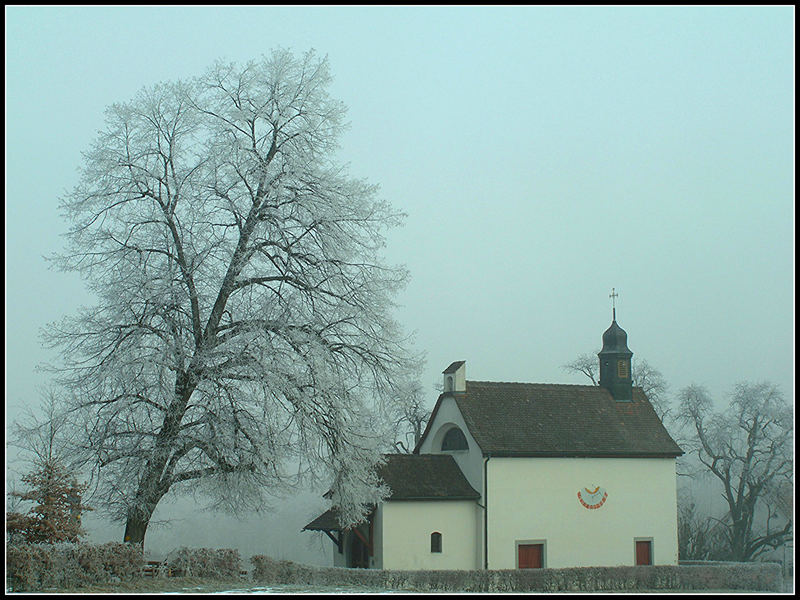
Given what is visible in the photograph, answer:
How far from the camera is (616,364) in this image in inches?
1412

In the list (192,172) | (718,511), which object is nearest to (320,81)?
(192,172)

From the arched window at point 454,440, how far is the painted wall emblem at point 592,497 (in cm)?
450

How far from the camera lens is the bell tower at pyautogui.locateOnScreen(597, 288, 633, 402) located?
35531 mm

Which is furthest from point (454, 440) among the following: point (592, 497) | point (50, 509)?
point (50, 509)

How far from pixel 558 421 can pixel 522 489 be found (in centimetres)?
350

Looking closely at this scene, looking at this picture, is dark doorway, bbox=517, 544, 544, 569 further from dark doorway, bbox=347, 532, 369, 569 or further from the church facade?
dark doorway, bbox=347, 532, 369, 569

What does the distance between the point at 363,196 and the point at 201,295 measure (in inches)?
188

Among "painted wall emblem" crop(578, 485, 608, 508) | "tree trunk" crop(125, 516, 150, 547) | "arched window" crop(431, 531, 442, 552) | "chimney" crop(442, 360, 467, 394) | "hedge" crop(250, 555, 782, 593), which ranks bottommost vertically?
"hedge" crop(250, 555, 782, 593)

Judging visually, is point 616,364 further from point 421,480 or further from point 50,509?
point 50,509

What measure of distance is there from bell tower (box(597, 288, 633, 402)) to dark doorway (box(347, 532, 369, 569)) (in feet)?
40.4

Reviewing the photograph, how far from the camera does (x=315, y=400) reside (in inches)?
834

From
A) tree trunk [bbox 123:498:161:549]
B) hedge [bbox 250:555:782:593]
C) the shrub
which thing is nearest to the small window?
hedge [bbox 250:555:782:593]

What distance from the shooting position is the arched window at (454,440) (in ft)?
103

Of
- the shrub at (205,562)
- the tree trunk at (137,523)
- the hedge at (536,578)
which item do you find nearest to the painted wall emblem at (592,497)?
the hedge at (536,578)
